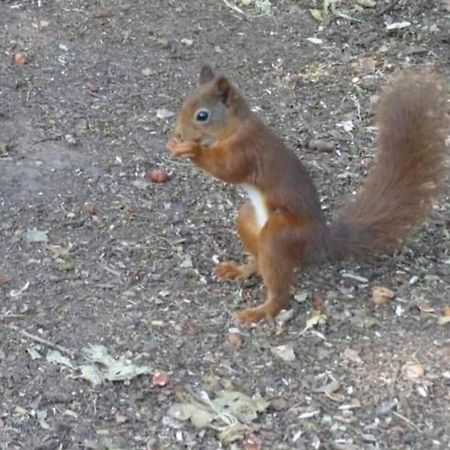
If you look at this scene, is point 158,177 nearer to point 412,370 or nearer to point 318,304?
point 318,304

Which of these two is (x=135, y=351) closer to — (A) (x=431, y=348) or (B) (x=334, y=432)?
(B) (x=334, y=432)

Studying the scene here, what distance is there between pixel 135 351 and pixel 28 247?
68cm

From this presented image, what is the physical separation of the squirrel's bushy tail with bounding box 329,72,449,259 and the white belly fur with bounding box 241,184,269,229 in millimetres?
250

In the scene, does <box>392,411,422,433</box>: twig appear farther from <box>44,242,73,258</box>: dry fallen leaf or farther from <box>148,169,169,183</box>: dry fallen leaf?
<box>148,169,169,183</box>: dry fallen leaf

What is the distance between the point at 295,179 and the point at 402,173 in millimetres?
411

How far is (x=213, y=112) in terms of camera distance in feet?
12.6

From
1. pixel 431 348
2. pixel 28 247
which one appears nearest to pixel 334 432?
pixel 431 348

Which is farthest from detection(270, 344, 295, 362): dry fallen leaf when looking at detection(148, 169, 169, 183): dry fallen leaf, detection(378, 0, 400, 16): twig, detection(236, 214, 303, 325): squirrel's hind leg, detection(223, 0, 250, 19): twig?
detection(378, 0, 400, 16): twig

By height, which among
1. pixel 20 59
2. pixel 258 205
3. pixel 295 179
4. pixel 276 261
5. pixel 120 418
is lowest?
pixel 120 418

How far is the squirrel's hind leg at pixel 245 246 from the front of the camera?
3920mm

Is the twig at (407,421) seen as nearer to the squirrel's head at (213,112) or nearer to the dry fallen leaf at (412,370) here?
the dry fallen leaf at (412,370)

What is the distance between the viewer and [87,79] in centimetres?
527

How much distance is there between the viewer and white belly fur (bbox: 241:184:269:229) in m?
3.85

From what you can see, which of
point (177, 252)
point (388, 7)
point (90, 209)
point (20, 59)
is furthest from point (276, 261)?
point (388, 7)
